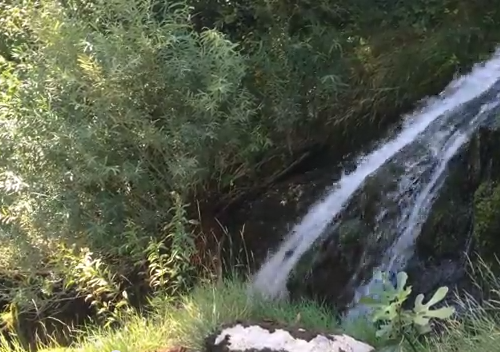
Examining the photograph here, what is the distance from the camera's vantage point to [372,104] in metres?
5.38

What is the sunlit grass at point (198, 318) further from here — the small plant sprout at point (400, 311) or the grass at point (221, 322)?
the small plant sprout at point (400, 311)

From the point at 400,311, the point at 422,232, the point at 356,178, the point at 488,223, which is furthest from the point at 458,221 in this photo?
the point at 400,311

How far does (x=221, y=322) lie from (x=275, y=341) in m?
0.45

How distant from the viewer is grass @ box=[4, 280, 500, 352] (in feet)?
10.8

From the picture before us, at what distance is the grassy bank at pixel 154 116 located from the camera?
4164mm

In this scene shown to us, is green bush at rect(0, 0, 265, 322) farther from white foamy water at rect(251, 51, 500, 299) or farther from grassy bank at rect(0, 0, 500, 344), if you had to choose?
white foamy water at rect(251, 51, 500, 299)

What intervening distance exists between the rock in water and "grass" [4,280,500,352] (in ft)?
0.51

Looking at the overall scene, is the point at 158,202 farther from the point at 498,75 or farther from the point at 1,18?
the point at 498,75

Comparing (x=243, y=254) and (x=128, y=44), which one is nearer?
(x=128, y=44)

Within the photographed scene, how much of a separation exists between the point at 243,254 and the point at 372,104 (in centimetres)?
151

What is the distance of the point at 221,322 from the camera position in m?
3.64

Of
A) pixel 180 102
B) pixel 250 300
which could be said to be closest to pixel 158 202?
pixel 180 102

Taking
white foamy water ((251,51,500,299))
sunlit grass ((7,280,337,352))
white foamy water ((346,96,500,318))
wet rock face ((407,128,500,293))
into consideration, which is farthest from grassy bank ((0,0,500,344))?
wet rock face ((407,128,500,293))

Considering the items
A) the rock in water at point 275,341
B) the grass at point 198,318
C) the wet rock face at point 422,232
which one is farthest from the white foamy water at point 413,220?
the rock in water at point 275,341
